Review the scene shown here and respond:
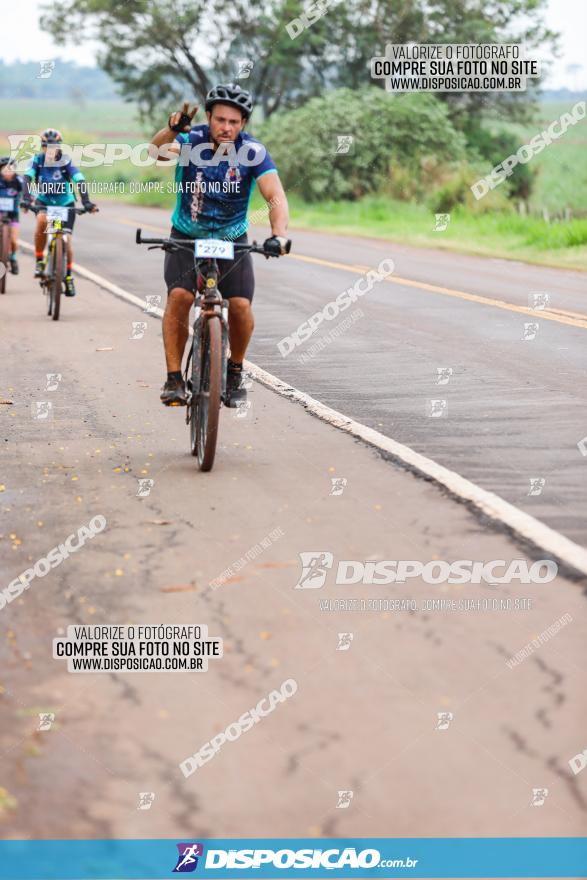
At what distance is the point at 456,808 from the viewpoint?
3.89 m

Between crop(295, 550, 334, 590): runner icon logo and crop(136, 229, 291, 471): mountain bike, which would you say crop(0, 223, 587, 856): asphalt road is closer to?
crop(295, 550, 334, 590): runner icon logo

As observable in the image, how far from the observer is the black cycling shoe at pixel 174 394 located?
8.41 m

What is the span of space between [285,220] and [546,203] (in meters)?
30.3

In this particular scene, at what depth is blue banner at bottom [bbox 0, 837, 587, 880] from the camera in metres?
3.69

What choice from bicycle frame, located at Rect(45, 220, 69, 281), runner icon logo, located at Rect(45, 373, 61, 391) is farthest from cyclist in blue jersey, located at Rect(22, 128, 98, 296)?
runner icon logo, located at Rect(45, 373, 61, 391)

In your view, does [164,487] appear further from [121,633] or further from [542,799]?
[542,799]

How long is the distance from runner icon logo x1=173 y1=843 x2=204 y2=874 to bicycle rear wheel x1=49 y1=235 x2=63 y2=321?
39.8 ft

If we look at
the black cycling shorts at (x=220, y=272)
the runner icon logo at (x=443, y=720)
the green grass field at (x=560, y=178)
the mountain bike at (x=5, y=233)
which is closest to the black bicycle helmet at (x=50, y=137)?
the mountain bike at (x=5, y=233)

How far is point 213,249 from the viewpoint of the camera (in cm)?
803

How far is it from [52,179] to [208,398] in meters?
8.83

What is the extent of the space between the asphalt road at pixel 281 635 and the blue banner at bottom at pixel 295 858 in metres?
0.05

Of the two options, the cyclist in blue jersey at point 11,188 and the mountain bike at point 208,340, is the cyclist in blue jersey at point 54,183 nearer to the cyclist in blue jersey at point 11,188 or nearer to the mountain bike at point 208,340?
the cyclist in blue jersey at point 11,188

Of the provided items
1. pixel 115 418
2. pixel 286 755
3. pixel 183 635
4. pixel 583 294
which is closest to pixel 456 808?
pixel 286 755

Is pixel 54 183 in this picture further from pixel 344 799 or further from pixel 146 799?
pixel 344 799
